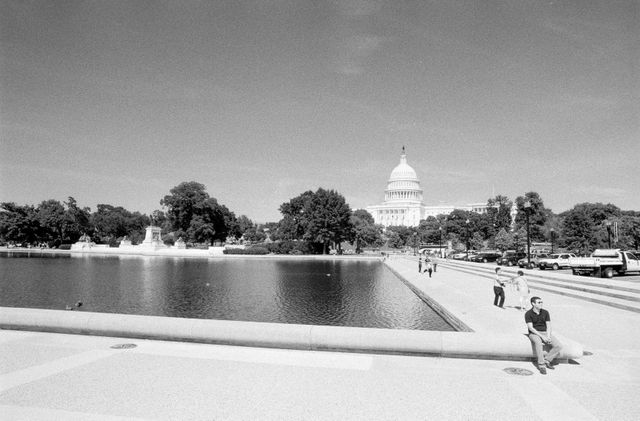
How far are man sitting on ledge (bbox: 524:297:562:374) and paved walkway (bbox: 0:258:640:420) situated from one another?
1.02 feet

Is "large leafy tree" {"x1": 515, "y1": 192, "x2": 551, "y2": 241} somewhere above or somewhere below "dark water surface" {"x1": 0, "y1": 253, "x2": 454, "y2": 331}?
above

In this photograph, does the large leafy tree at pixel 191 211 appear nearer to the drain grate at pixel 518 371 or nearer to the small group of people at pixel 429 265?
the small group of people at pixel 429 265

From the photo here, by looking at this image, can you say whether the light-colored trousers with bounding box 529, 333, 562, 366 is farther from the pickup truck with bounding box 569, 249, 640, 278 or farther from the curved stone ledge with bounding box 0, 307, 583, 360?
the pickup truck with bounding box 569, 249, 640, 278

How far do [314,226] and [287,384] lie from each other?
7090 cm

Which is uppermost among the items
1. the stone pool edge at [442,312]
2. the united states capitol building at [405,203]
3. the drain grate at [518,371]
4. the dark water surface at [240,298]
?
the united states capitol building at [405,203]

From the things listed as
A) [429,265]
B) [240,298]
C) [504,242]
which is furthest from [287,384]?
[504,242]

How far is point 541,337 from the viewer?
31.0 feet

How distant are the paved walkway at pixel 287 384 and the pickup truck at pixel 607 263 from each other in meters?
20.1

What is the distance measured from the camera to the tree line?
78.2m

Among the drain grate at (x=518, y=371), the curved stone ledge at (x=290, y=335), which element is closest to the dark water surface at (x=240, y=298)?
the curved stone ledge at (x=290, y=335)

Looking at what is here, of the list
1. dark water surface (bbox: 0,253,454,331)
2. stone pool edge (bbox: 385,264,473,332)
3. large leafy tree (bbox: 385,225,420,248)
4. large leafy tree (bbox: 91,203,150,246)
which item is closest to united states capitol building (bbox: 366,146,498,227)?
large leafy tree (bbox: 385,225,420,248)

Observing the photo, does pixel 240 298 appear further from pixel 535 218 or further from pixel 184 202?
pixel 535 218

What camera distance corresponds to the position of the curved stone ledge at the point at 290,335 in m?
9.69

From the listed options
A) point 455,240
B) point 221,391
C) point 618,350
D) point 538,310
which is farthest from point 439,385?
point 455,240
